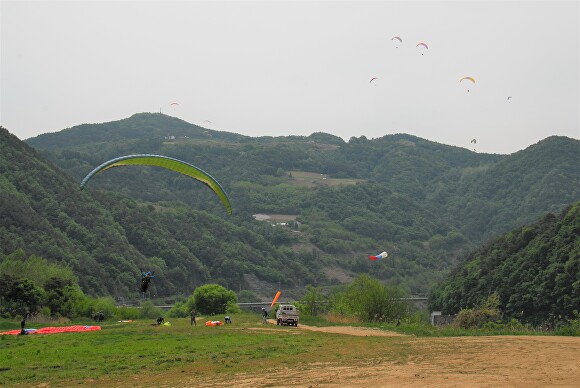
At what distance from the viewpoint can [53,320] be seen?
57906 mm

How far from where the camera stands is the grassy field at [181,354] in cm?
2520

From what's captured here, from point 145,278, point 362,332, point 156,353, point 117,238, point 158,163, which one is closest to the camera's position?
point 156,353

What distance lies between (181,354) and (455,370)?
12.1 meters

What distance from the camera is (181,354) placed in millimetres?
30234

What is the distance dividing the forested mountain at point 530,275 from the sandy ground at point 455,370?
3456cm

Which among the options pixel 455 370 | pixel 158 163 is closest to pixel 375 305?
pixel 158 163

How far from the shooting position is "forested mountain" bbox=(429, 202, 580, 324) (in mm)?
63719

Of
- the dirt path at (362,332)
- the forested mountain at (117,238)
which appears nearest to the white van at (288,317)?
the dirt path at (362,332)

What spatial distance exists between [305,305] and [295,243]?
12584 cm

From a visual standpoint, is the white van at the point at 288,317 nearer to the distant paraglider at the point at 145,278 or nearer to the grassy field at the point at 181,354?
the grassy field at the point at 181,354

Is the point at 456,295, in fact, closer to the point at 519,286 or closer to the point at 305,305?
the point at 519,286

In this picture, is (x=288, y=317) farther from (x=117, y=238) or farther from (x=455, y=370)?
(x=117, y=238)

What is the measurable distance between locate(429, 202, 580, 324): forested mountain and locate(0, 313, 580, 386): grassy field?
92.3 ft

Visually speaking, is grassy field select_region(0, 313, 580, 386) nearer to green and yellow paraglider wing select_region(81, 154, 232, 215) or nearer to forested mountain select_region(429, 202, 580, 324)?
green and yellow paraglider wing select_region(81, 154, 232, 215)
